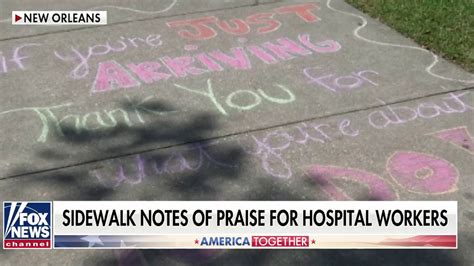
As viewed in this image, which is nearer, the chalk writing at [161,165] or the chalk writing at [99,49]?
the chalk writing at [161,165]

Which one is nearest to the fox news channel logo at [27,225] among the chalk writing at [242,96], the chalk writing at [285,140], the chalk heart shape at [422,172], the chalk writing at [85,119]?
the chalk writing at [85,119]

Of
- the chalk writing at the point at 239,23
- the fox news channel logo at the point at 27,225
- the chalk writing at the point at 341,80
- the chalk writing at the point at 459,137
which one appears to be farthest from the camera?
the chalk writing at the point at 239,23

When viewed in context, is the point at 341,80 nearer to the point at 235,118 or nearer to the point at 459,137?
the point at 235,118

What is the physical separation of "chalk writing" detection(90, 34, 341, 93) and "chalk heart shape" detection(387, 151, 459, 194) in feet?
5.26

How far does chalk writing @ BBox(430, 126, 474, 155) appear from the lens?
12.8 ft

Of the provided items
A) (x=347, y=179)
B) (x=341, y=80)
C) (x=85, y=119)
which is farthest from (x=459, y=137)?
(x=85, y=119)

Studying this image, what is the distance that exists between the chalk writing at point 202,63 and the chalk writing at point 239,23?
36 cm

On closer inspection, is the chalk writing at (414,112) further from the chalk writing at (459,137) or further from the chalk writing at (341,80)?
the chalk writing at (341,80)

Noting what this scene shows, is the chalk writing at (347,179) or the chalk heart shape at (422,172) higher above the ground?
the chalk heart shape at (422,172)

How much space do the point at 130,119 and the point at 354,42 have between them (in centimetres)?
206

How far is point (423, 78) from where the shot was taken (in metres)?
4.71

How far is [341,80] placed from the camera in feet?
15.5

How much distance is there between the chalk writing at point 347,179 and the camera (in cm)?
350

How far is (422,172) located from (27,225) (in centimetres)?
211
